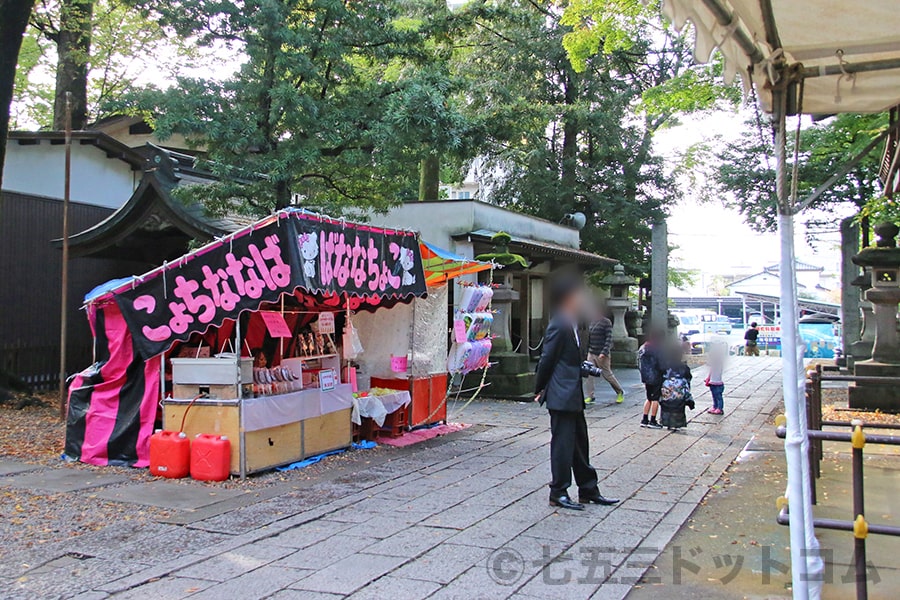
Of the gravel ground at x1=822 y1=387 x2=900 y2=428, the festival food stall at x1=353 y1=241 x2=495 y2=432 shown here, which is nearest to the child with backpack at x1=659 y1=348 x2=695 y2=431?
the gravel ground at x1=822 y1=387 x2=900 y2=428

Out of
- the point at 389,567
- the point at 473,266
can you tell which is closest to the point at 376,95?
the point at 473,266

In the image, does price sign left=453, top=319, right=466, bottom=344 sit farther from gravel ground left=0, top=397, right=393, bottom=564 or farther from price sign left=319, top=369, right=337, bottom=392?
price sign left=319, top=369, right=337, bottom=392

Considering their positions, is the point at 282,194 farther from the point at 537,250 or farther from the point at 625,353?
the point at 625,353

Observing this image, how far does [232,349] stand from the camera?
8398 mm

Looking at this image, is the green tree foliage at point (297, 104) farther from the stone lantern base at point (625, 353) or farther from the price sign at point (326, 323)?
the stone lantern base at point (625, 353)

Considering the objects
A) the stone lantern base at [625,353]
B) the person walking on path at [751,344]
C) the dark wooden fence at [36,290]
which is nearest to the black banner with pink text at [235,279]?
the dark wooden fence at [36,290]

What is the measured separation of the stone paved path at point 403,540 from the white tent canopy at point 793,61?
148 cm

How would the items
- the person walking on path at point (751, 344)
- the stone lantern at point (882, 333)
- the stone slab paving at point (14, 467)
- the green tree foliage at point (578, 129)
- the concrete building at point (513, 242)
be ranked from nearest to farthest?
the stone slab paving at point (14, 467), the stone lantern at point (882, 333), the concrete building at point (513, 242), the green tree foliage at point (578, 129), the person walking on path at point (751, 344)

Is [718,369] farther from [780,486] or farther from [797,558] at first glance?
[797,558]

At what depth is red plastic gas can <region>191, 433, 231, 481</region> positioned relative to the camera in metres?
7.39

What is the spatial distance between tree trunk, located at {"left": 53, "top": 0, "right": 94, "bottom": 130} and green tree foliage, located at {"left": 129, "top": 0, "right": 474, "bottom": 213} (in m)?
5.69

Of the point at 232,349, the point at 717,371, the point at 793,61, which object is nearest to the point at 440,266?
A: the point at 232,349

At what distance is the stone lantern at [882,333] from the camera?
12.1 metres

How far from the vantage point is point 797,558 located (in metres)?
3.54
